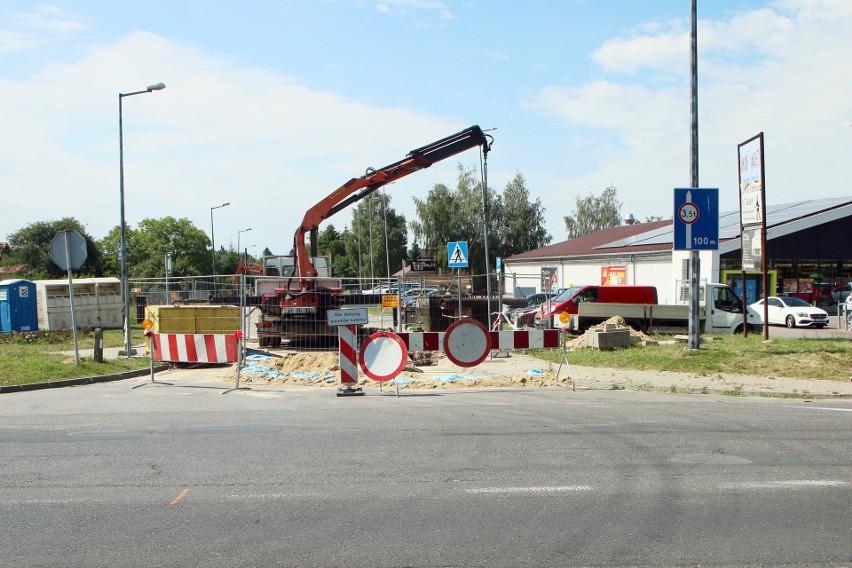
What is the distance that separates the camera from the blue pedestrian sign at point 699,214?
16.5 metres

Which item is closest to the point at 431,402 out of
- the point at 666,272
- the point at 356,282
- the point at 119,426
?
the point at 119,426

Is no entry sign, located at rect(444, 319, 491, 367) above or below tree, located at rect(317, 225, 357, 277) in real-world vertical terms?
below

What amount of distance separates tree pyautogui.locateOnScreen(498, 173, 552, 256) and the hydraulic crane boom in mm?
55354

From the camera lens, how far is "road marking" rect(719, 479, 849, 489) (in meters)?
6.45

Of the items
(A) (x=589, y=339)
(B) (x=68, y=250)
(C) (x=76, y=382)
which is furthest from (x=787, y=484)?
(B) (x=68, y=250)

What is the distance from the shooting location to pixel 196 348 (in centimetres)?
1557

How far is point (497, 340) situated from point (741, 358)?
5.64 m

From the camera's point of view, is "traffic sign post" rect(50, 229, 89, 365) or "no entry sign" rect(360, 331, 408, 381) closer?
"no entry sign" rect(360, 331, 408, 381)

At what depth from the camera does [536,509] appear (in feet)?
19.2

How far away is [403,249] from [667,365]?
8072 centimetres

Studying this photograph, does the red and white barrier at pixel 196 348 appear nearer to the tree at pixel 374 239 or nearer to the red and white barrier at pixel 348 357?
the red and white barrier at pixel 348 357

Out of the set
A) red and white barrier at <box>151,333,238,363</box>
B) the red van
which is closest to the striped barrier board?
red and white barrier at <box>151,333,238,363</box>

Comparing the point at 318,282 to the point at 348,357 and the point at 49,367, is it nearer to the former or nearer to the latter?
the point at 49,367

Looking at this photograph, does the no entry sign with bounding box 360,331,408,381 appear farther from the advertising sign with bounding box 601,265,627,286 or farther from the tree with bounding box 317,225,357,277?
the tree with bounding box 317,225,357,277
